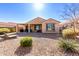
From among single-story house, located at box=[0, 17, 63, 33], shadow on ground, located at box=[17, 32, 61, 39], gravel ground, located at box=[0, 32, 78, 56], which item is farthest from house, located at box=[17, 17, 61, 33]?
gravel ground, located at box=[0, 32, 78, 56]

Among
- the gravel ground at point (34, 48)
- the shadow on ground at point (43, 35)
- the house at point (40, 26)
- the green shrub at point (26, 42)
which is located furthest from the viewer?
the house at point (40, 26)

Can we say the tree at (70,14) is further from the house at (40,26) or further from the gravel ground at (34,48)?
the gravel ground at (34,48)

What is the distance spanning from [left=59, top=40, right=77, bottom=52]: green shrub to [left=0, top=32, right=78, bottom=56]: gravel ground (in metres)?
0.14

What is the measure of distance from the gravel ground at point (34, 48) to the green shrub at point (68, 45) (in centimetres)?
14

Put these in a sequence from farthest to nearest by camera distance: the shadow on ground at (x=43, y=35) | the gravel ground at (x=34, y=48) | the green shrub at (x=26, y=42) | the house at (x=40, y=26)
Answer: the house at (x=40, y=26)
the shadow on ground at (x=43, y=35)
the green shrub at (x=26, y=42)
the gravel ground at (x=34, y=48)

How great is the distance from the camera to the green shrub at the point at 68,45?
4.48 metres

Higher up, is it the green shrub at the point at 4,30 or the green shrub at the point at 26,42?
the green shrub at the point at 4,30

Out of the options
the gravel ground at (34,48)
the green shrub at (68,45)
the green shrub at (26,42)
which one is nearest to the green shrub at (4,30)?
the gravel ground at (34,48)

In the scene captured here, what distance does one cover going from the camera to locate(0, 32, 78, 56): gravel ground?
4.42 m

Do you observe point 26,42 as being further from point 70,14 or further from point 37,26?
point 70,14

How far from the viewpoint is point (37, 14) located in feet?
15.1

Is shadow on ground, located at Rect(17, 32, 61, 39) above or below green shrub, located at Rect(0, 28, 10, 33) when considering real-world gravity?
below

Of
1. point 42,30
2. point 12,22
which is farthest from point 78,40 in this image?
point 12,22

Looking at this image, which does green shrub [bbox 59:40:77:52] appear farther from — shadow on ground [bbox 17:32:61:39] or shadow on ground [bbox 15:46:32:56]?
shadow on ground [bbox 15:46:32:56]
